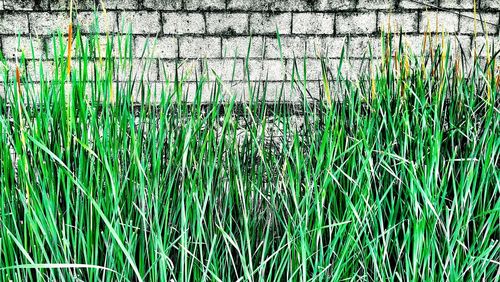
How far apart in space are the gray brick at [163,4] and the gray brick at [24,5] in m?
0.57

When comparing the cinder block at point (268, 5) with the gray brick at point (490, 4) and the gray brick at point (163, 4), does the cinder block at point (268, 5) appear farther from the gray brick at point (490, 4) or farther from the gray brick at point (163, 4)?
the gray brick at point (490, 4)

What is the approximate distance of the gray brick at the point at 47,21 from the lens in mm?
3459

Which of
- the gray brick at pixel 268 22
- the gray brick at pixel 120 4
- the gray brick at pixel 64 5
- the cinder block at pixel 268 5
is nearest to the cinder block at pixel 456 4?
the cinder block at pixel 268 5

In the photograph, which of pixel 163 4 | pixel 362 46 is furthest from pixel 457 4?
pixel 163 4

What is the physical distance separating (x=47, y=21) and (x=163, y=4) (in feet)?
2.20

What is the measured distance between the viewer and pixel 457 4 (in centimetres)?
362

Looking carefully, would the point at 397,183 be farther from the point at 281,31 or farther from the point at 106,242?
the point at 281,31

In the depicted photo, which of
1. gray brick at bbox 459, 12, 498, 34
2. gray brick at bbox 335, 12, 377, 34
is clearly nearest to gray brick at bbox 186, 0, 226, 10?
gray brick at bbox 335, 12, 377, 34

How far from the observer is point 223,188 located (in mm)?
1363

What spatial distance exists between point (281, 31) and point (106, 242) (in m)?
2.59

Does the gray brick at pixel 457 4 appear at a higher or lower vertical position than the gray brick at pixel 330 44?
higher

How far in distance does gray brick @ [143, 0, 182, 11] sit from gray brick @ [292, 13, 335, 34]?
68 cm

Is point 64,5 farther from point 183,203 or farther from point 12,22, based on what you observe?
point 183,203

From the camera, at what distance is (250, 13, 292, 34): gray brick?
3527 millimetres
